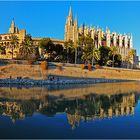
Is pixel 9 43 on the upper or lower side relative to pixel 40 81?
upper

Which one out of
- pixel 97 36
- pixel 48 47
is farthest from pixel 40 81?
pixel 97 36

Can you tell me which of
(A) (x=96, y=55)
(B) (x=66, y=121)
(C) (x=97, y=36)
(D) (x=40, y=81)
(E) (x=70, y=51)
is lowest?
(B) (x=66, y=121)

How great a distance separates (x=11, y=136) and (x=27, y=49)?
3109 inches

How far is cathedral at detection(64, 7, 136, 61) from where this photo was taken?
138 meters

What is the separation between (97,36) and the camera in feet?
465

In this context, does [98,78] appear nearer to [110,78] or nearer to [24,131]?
[110,78]

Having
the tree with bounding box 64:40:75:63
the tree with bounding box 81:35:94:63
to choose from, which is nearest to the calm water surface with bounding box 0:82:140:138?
the tree with bounding box 81:35:94:63

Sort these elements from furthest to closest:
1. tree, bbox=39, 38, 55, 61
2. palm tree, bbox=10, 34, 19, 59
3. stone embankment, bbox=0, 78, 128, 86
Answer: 1. tree, bbox=39, 38, 55, 61
2. palm tree, bbox=10, 34, 19, 59
3. stone embankment, bbox=0, 78, 128, 86

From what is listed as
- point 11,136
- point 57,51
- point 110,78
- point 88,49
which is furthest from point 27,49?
point 11,136

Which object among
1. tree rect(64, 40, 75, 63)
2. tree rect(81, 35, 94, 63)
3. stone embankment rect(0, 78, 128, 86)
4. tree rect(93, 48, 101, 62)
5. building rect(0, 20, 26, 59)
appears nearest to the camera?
stone embankment rect(0, 78, 128, 86)

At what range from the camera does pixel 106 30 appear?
14850 centimetres

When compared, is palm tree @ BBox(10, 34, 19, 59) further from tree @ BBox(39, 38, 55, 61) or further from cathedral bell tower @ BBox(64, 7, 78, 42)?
cathedral bell tower @ BBox(64, 7, 78, 42)

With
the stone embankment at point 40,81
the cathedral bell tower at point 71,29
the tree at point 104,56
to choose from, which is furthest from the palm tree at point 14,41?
the cathedral bell tower at point 71,29

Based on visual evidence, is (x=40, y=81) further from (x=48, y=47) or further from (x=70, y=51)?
(x=70, y=51)
